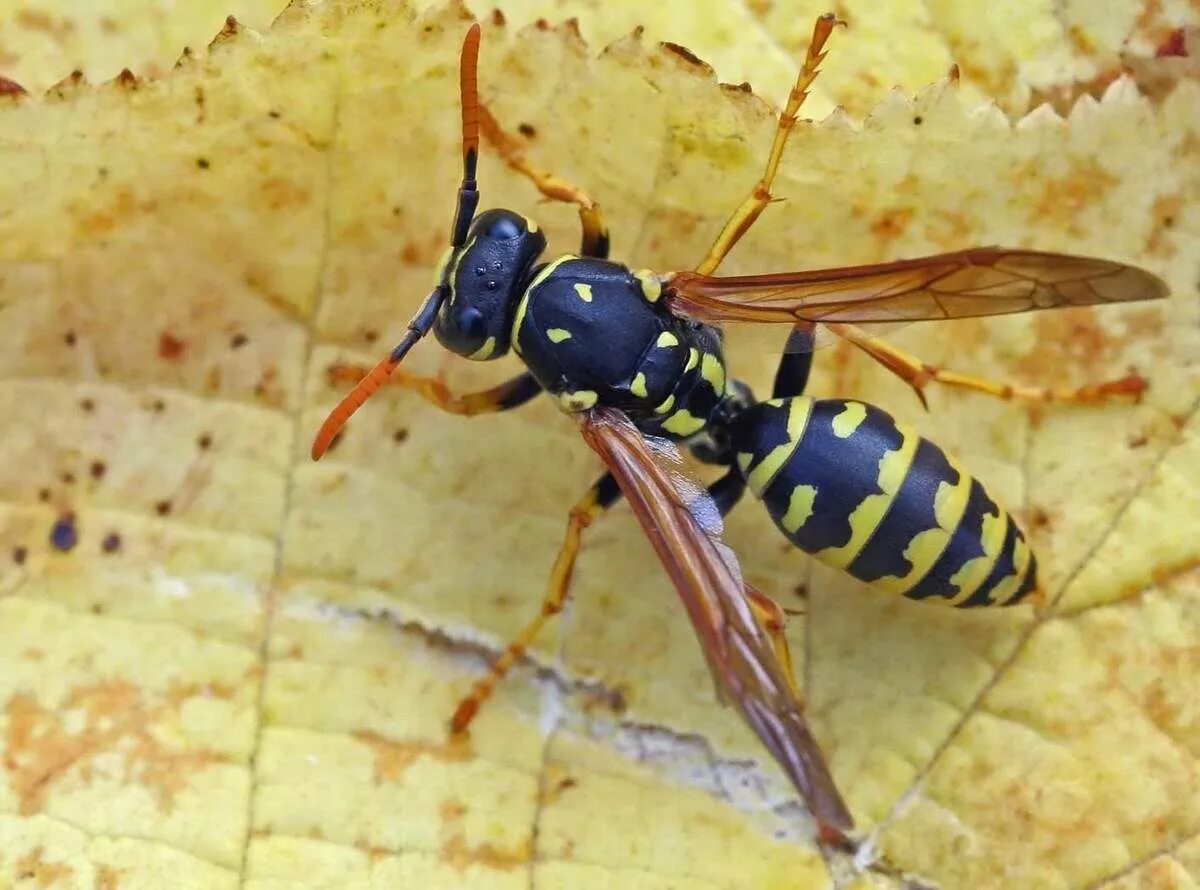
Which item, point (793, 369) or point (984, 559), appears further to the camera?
point (793, 369)

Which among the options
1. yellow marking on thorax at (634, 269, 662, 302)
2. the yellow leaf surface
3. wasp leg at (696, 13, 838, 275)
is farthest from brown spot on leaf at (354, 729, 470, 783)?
wasp leg at (696, 13, 838, 275)

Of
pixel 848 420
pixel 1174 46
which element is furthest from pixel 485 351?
pixel 1174 46

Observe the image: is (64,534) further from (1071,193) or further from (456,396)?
(1071,193)

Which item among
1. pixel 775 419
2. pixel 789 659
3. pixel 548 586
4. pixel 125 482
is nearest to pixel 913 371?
pixel 775 419

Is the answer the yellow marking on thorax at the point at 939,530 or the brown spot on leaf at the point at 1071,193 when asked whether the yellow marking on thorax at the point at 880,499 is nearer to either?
the yellow marking on thorax at the point at 939,530

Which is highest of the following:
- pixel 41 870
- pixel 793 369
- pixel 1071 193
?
pixel 1071 193

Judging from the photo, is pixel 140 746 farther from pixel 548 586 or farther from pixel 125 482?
pixel 548 586

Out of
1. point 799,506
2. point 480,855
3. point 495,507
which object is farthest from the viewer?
point 495,507

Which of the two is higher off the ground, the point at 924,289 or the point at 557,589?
the point at 924,289
